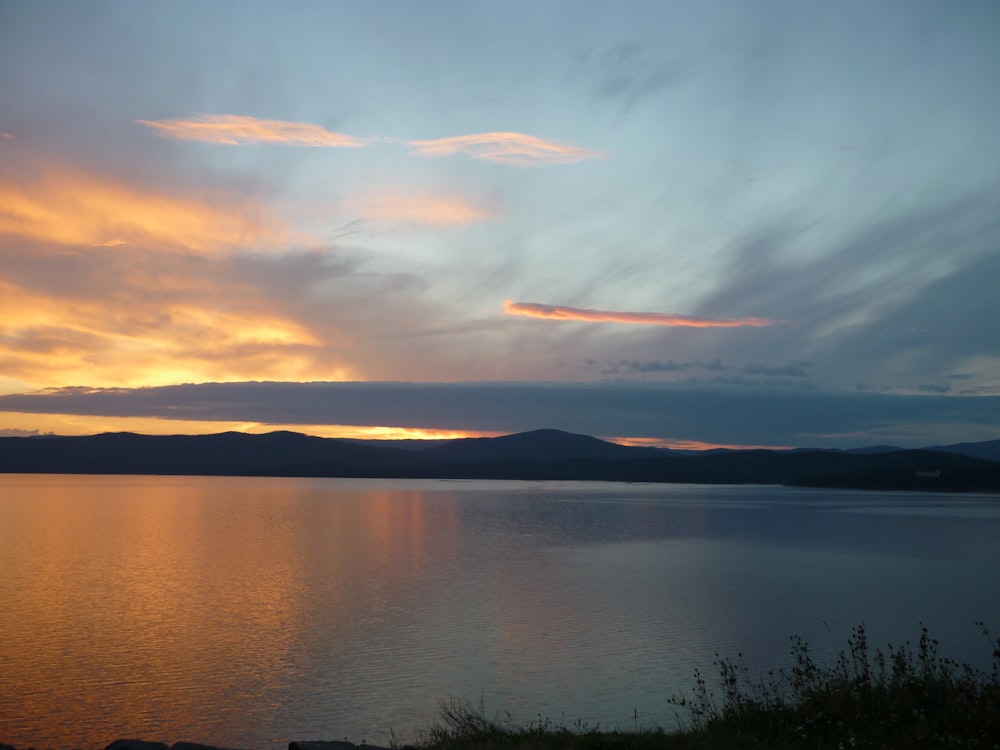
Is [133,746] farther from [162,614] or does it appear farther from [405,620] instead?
[162,614]

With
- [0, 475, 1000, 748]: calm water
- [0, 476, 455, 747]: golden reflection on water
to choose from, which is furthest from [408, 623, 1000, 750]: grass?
[0, 476, 455, 747]: golden reflection on water

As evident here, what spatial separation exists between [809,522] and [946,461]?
142m

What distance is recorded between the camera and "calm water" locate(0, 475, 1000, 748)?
17078 millimetres

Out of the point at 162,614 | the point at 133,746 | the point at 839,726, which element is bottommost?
the point at 162,614

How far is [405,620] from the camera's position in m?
26.0

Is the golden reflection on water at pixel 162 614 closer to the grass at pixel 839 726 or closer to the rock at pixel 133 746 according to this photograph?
the rock at pixel 133 746

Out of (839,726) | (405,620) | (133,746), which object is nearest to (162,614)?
(405,620)

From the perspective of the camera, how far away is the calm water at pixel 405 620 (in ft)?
56.0

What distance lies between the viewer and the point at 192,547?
49594 millimetres

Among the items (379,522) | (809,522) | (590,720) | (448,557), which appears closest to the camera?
(590,720)

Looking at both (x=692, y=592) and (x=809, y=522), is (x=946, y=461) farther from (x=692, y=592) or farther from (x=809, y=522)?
(x=692, y=592)

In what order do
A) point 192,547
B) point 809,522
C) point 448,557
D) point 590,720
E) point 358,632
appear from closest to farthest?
point 590,720, point 358,632, point 448,557, point 192,547, point 809,522

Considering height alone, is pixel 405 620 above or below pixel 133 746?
below

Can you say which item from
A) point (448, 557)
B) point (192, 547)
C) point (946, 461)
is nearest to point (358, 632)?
point (448, 557)
